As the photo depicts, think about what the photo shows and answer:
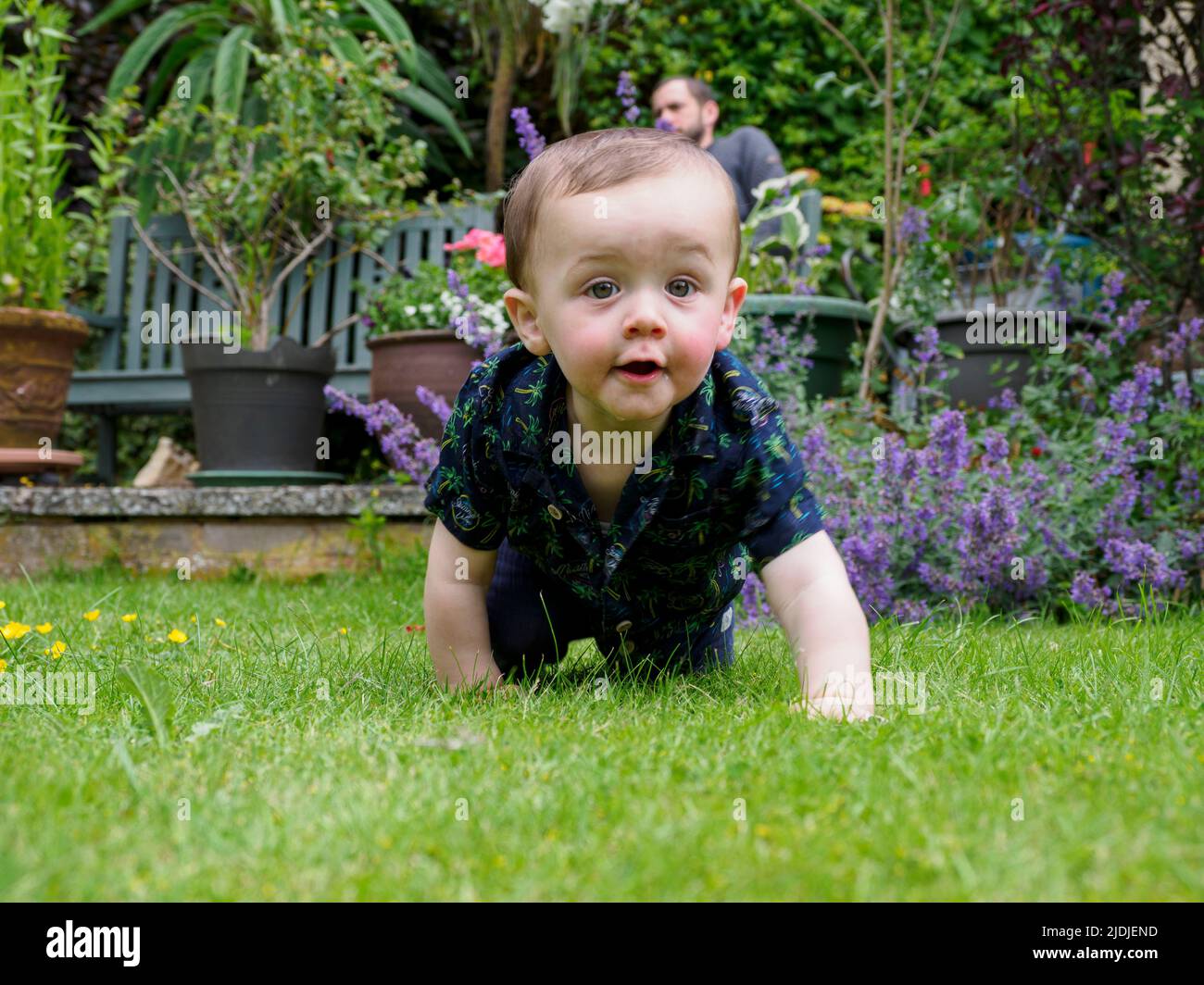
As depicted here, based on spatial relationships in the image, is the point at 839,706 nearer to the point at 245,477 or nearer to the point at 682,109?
the point at 245,477

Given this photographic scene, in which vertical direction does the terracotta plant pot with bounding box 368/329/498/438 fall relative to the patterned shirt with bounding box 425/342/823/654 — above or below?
above

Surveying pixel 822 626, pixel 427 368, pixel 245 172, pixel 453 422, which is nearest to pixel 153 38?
pixel 245 172

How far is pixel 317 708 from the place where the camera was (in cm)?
191

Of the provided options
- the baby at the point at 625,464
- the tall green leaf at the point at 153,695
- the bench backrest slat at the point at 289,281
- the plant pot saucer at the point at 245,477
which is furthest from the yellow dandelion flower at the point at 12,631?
the bench backrest slat at the point at 289,281

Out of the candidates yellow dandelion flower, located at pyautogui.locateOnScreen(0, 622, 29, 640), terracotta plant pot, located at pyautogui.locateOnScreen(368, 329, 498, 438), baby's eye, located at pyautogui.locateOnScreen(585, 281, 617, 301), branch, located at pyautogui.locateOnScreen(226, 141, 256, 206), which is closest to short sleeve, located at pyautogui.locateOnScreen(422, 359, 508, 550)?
baby's eye, located at pyautogui.locateOnScreen(585, 281, 617, 301)

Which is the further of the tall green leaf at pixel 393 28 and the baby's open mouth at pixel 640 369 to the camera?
the tall green leaf at pixel 393 28

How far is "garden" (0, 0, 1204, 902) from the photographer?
121cm

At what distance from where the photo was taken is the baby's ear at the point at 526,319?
2.00m

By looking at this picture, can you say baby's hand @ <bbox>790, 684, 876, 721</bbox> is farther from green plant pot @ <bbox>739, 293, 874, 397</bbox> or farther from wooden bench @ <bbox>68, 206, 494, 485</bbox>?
wooden bench @ <bbox>68, 206, 494, 485</bbox>

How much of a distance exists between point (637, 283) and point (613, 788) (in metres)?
0.76

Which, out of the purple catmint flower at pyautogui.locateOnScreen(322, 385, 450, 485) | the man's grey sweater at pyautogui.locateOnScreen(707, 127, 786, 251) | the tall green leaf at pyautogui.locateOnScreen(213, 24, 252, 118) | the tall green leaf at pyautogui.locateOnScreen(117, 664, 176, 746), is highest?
the tall green leaf at pyautogui.locateOnScreen(213, 24, 252, 118)

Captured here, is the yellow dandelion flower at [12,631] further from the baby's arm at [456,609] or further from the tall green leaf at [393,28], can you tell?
the tall green leaf at [393,28]
